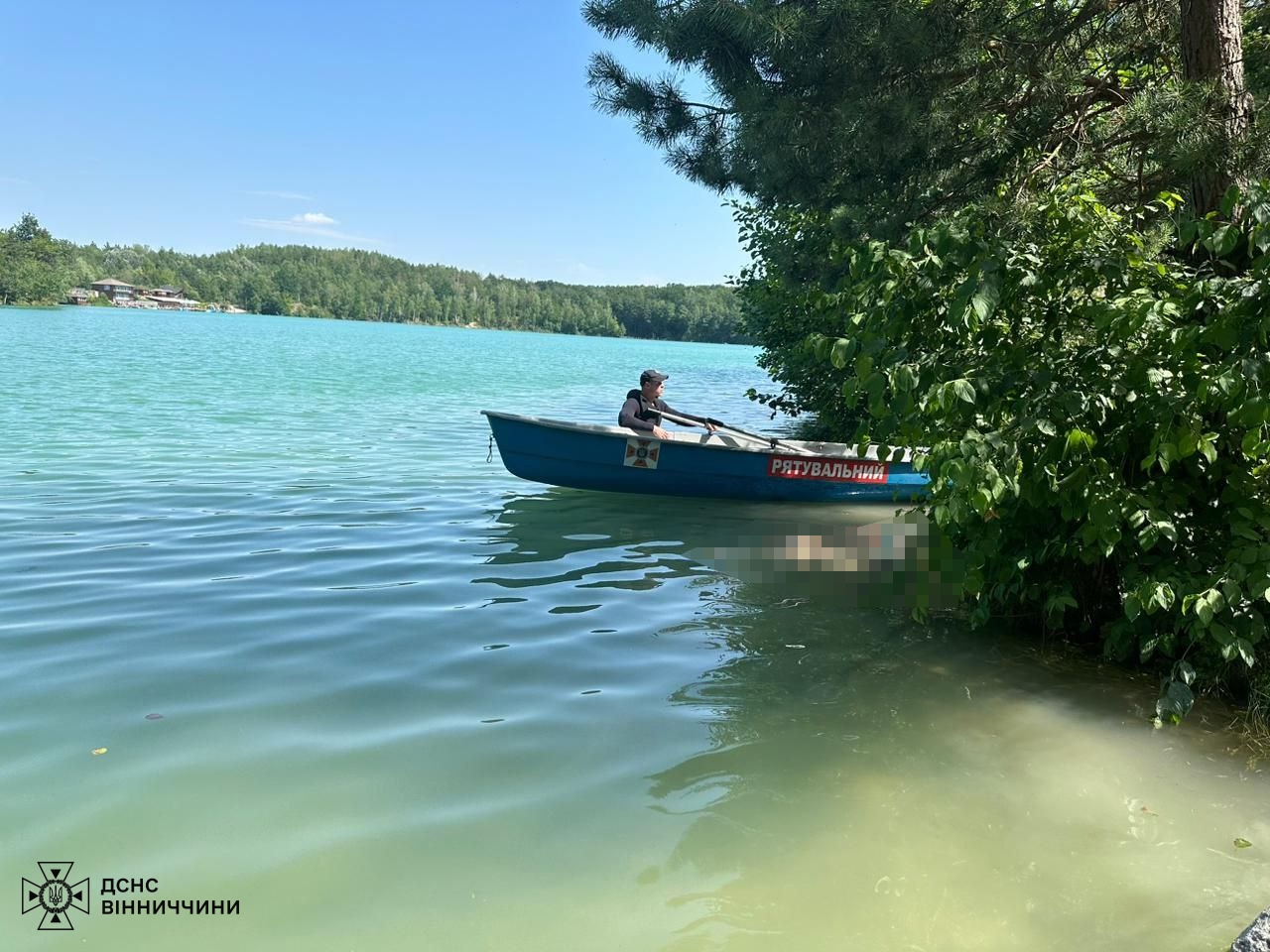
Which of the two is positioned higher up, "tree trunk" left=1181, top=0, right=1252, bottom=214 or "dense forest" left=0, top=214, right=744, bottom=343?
"dense forest" left=0, top=214, right=744, bottom=343

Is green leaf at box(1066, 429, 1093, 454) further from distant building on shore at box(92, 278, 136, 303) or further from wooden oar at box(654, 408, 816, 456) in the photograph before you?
distant building on shore at box(92, 278, 136, 303)

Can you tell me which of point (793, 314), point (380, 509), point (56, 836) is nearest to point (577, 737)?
point (56, 836)

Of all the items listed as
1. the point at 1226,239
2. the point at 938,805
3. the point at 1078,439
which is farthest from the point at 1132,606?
the point at 1226,239

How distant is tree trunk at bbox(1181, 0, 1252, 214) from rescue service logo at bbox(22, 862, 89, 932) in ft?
20.6

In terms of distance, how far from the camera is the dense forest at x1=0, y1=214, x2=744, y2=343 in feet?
504

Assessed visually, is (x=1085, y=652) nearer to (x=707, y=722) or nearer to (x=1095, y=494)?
(x=1095, y=494)

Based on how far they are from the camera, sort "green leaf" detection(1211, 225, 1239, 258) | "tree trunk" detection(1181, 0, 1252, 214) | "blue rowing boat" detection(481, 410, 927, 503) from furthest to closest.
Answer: "blue rowing boat" detection(481, 410, 927, 503), "tree trunk" detection(1181, 0, 1252, 214), "green leaf" detection(1211, 225, 1239, 258)

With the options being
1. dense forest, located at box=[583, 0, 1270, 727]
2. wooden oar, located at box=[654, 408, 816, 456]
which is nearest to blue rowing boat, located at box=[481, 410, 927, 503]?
wooden oar, located at box=[654, 408, 816, 456]

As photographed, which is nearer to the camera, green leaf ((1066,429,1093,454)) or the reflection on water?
the reflection on water

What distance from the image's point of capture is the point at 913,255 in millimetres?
5023

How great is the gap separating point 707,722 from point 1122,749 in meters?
1.97

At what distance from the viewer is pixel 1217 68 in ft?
17.5

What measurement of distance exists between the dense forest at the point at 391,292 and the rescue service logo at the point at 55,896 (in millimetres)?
138227

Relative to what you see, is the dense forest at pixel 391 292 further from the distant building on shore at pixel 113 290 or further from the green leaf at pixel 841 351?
the green leaf at pixel 841 351
